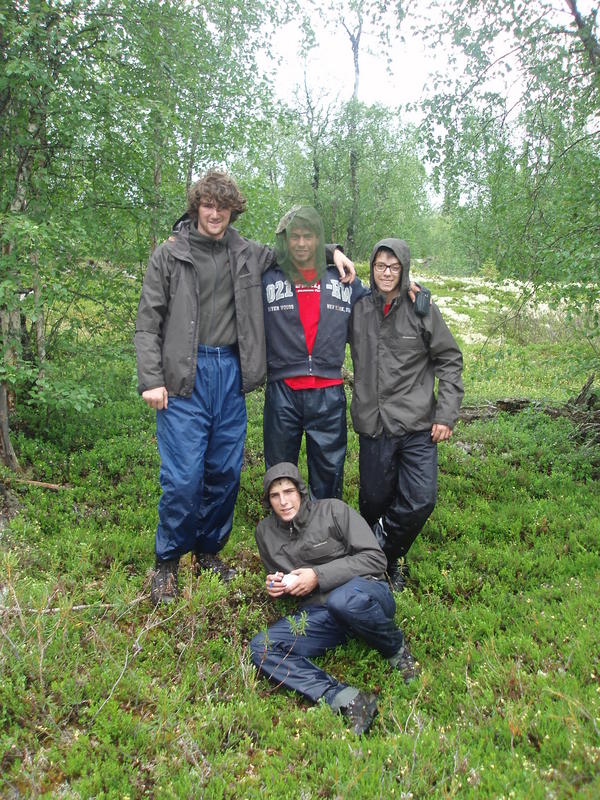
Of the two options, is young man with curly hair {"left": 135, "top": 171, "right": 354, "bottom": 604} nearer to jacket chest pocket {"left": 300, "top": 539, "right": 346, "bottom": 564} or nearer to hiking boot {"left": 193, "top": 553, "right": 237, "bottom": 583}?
hiking boot {"left": 193, "top": 553, "right": 237, "bottom": 583}

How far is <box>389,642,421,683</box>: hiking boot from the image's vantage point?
12.9ft

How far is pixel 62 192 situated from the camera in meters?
6.85

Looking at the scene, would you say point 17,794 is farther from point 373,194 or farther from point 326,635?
point 373,194

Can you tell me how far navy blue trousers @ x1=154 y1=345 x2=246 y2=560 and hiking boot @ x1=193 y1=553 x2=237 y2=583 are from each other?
0.22m

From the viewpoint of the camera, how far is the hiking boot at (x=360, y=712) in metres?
3.30

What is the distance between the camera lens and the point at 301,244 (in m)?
4.54

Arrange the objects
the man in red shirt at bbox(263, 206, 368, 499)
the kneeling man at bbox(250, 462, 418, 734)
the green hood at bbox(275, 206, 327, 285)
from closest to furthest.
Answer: the kneeling man at bbox(250, 462, 418, 734), the green hood at bbox(275, 206, 327, 285), the man in red shirt at bbox(263, 206, 368, 499)

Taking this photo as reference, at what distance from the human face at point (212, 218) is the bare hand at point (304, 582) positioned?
2500mm

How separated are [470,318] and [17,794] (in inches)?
655

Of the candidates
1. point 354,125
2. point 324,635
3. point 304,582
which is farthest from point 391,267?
point 354,125

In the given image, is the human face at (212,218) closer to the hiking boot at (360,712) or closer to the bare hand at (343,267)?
the bare hand at (343,267)

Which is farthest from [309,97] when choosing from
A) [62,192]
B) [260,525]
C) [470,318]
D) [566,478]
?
[260,525]

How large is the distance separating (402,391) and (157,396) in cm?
193

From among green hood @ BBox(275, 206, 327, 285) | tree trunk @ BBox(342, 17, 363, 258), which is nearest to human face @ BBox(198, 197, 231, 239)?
green hood @ BBox(275, 206, 327, 285)
